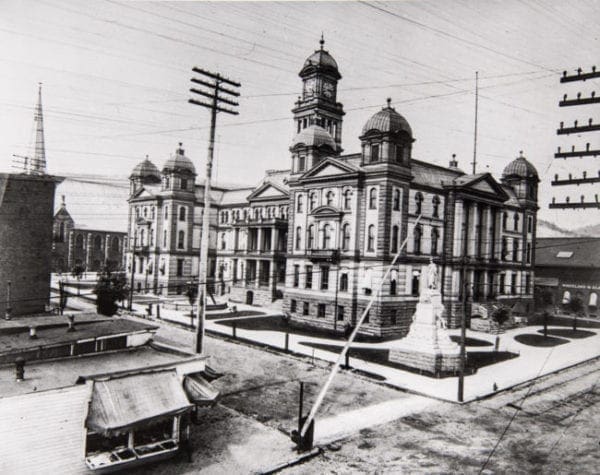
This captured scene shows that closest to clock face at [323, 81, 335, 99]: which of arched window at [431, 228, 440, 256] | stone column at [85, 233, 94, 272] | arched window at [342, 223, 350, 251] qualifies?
arched window at [431, 228, 440, 256]

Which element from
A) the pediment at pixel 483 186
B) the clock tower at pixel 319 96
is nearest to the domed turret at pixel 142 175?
the clock tower at pixel 319 96

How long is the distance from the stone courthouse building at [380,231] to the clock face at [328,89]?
15136mm

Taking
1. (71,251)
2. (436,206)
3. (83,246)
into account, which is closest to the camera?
(436,206)

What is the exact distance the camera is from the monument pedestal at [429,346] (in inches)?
1073

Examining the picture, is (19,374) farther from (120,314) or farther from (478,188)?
(478,188)

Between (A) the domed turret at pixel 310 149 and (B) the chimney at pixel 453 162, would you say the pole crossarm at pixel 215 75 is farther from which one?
(B) the chimney at pixel 453 162

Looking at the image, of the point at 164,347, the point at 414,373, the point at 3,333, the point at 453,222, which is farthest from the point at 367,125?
the point at 3,333

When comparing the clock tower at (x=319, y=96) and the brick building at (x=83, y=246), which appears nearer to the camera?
the clock tower at (x=319, y=96)

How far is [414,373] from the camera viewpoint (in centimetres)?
2691

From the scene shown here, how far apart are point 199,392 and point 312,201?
2846 cm

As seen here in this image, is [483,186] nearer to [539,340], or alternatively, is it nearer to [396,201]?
[396,201]

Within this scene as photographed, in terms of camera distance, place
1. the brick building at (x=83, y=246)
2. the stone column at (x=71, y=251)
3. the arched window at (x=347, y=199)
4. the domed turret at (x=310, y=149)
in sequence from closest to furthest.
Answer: the arched window at (x=347, y=199), the domed turret at (x=310, y=149), the brick building at (x=83, y=246), the stone column at (x=71, y=251)

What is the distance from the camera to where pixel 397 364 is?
28578 millimetres

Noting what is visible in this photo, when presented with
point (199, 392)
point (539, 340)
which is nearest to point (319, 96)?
point (539, 340)
